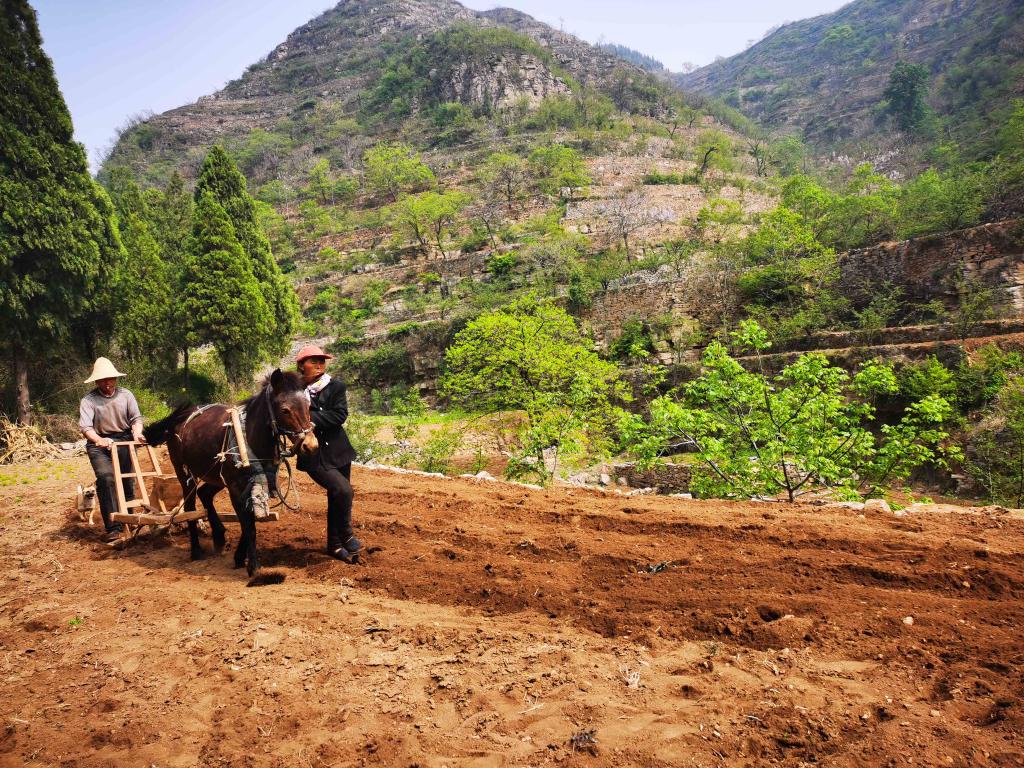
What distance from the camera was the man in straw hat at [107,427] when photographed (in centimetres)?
534

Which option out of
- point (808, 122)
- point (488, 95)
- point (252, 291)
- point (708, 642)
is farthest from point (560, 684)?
point (808, 122)

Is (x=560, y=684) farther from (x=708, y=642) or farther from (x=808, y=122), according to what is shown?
(x=808, y=122)

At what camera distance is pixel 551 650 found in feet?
10.1

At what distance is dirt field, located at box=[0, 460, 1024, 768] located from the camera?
7.71 feet

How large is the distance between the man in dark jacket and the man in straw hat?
2.32 metres

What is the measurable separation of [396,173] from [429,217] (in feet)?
43.7

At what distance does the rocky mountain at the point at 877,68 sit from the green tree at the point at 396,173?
43.0 m

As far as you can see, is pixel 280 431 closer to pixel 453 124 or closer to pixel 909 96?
pixel 453 124

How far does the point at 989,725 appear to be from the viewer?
84.8 inches

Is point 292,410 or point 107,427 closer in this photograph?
point 292,410

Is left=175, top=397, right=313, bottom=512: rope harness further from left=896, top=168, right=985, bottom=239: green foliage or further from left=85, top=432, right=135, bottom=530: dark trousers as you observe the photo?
left=896, top=168, right=985, bottom=239: green foliage

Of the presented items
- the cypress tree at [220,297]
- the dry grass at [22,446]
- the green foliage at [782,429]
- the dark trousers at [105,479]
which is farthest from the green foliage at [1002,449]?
the cypress tree at [220,297]

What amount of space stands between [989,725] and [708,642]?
123 cm

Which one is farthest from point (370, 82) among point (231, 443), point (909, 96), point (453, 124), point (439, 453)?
point (231, 443)
